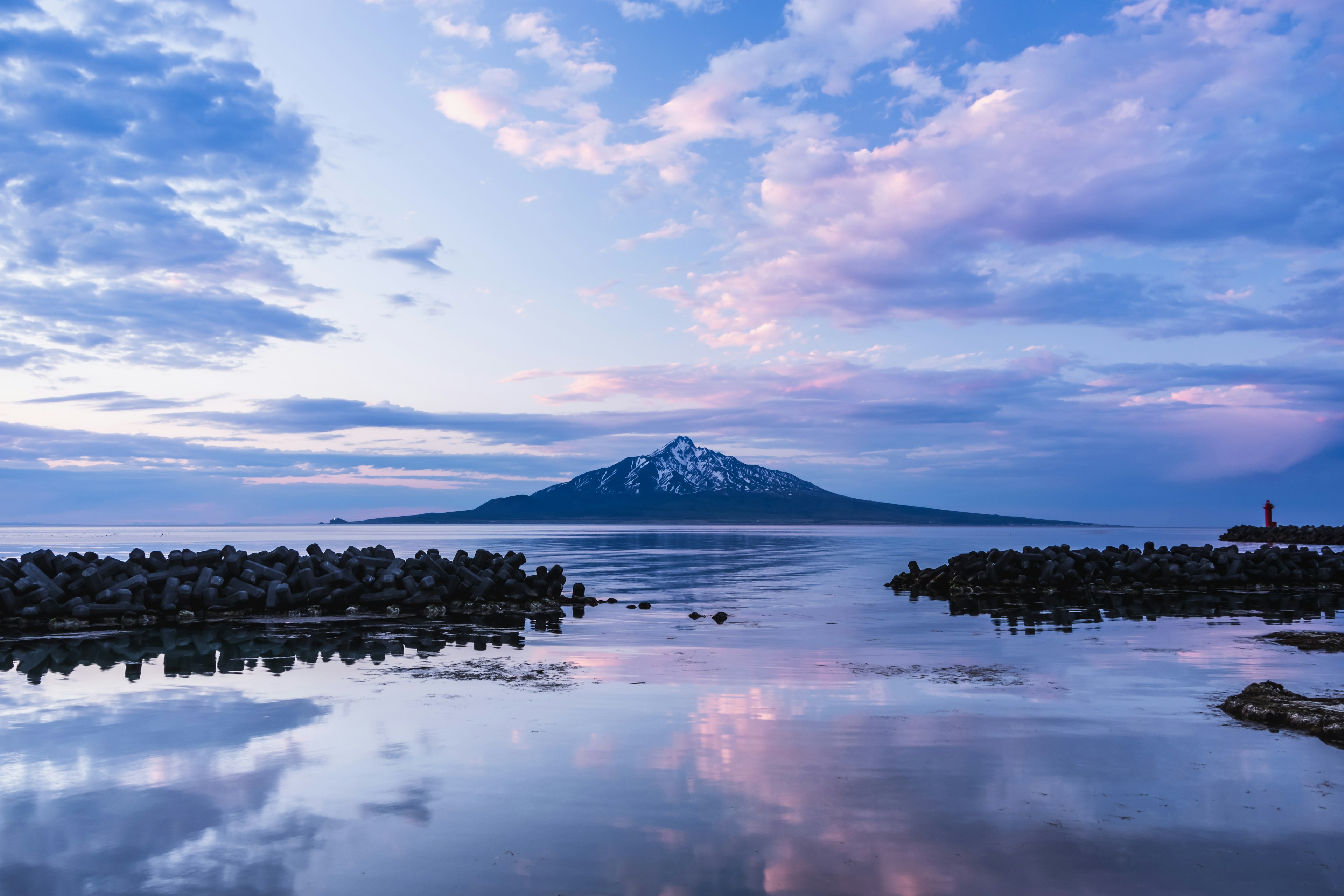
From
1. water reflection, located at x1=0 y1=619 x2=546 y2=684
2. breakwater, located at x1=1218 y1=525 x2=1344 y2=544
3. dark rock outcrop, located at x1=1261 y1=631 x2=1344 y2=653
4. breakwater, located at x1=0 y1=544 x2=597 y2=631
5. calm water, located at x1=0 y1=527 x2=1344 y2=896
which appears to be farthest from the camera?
breakwater, located at x1=1218 y1=525 x2=1344 y2=544

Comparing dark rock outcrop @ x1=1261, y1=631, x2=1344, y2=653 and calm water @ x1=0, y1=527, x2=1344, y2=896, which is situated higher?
calm water @ x1=0, y1=527, x2=1344, y2=896

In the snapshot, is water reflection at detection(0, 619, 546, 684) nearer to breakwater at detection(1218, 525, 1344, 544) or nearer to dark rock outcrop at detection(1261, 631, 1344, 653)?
dark rock outcrop at detection(1261, 631, 1344, 653)

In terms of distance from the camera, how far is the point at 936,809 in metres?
7.72

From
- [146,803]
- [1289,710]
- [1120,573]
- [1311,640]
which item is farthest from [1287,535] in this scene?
[146,803]

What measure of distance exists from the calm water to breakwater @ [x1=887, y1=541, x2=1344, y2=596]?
15323 millimetres

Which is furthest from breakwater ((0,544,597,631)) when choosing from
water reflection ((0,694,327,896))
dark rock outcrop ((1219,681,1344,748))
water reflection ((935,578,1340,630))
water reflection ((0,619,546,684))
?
dark rock outcrop ((1219,681,1344,748))

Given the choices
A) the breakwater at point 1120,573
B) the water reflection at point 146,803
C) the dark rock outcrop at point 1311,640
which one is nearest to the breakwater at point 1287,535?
the breakwater at point 1120,573

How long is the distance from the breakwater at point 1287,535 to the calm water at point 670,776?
3121 inches

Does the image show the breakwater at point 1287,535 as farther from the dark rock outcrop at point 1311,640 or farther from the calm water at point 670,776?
the calm water at point 670,776

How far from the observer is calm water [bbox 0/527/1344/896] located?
21.1 ft

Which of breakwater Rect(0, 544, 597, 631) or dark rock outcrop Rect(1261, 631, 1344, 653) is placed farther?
breakwater Rect(0, 544, 597, 631)

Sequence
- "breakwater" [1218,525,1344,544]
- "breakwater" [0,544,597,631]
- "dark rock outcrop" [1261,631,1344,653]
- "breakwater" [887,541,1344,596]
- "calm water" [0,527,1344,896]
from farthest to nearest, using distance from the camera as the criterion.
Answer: "breakwater" [1218,525,1344,544]
"breakwater" [887,541,1344,596]
"breakwater" [0,544,597,631]
"dark rock outcrop" [1261,631,1344,653]
"calm water" [0,527,1344,896]

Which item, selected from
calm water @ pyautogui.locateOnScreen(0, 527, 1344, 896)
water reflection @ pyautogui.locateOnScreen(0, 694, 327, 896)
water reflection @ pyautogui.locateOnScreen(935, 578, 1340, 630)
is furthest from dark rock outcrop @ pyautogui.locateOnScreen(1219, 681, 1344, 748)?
water reflection @ pyautogui.locateOnScreen(0, 694, 327, 896)

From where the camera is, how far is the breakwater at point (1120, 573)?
3331 centimetres
